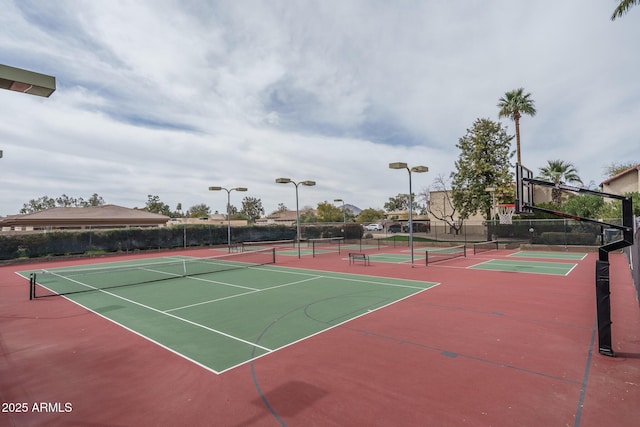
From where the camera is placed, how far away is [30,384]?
568cm

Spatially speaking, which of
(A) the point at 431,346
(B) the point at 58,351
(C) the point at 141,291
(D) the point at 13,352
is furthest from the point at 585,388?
(C) the point at 141,291

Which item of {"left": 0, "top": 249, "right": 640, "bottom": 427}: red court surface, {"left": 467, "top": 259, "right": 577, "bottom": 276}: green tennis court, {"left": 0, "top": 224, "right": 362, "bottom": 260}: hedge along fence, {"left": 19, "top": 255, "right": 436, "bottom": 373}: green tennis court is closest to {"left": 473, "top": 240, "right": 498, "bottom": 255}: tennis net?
{"left": 467, "top": 259, "right": 577, "bottom": 276}: green tennis court

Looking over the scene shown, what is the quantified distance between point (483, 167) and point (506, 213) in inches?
210

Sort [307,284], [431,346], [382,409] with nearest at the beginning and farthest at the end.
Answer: [382,409] < [431,346] < [307,284]

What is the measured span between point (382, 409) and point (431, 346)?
8.80 ft

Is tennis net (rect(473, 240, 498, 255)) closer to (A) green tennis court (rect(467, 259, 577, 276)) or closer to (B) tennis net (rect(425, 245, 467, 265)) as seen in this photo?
(B) tennis net (rect(425, 245, 467, 265))

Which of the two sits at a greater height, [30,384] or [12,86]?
[12,86]

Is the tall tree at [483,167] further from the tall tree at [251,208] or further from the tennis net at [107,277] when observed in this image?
the tall tree at [251,208]

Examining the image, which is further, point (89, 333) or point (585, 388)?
point (89, 333)

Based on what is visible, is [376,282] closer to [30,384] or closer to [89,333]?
[89,333]

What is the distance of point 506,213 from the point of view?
35281mm

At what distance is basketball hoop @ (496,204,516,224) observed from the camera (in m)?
31.1

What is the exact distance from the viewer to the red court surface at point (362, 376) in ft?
15.1

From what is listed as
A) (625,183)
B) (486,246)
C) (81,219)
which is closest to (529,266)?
(486,246)
